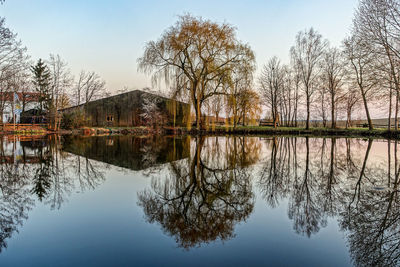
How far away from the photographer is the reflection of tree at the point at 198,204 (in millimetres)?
2797

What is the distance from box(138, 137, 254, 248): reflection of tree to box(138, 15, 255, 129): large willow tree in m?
18.0

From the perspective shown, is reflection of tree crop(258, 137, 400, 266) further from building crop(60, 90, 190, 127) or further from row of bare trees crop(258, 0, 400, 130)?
building crop(60, 90, 190, 127)

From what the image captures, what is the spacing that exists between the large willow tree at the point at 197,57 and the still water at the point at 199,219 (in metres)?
18.1

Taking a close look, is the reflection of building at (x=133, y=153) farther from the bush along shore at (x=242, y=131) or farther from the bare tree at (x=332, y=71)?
the bare tree at (x=332, y=71)

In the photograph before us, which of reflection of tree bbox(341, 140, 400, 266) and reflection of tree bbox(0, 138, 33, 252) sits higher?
reflection of tree bbox(0, 138, 33, 252)

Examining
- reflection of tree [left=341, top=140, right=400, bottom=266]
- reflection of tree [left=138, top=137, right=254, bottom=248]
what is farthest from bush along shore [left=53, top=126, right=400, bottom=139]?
reflection of tree [left=341, top=140, right=400, bottom=266]

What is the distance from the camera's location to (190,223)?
2965 millimetres

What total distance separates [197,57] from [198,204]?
68.7ft

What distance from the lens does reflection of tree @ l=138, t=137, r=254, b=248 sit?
2797 mm

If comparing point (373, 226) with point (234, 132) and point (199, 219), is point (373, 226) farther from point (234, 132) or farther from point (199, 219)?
point (234, 132)

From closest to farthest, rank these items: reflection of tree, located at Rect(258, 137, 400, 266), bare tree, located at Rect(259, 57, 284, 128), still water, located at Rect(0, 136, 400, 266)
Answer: still water, located at Rect(0, 136, 400, 266) → reflection of tree, located at Rect(258, 137, 400, 266) → bare tree, located at Rect(259, 57, 284, 128)

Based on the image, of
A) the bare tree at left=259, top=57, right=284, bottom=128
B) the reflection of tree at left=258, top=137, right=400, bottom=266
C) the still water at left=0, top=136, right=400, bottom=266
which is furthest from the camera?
the bare tree at left=259, top=57, right=284, bottom=128

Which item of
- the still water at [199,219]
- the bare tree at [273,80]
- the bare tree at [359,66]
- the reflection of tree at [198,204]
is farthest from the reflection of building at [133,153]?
the bare tree at [273,80]

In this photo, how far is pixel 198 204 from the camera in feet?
12.0
